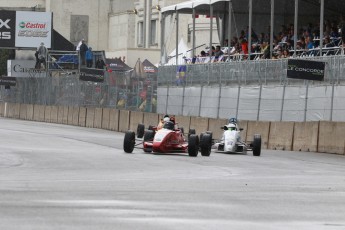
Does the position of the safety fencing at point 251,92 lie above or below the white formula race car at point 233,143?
above

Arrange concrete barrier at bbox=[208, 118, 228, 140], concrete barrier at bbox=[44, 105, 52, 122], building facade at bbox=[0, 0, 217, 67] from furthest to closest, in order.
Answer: building facade at bbox=[0, 0, 217, 67], concrete barrier at bbox=[44, 105, 52, 122], concrete barrier at bbox=[208, 118, 228, 140]

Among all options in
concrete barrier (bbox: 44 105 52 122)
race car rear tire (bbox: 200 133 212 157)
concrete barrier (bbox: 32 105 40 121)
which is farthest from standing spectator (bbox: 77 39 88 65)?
race car rear tire (bbox: 200 133 212 157)

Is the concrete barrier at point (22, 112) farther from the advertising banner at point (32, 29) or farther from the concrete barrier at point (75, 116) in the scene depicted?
the concrete barrier at point (75, 116)

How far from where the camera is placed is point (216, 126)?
1516 inches

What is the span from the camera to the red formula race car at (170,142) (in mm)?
27031

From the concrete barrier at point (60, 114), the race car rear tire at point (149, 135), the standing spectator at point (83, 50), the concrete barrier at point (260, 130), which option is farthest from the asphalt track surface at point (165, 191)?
the standing spectator at point (83, 50)

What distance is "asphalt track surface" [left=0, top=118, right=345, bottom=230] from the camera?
12141mm

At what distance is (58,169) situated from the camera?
21.3 metres

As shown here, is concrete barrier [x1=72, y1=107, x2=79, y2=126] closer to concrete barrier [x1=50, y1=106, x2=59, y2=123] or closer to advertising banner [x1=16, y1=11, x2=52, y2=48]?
concrete barrier [x1=50, y1=106, x2=59, y2=123]

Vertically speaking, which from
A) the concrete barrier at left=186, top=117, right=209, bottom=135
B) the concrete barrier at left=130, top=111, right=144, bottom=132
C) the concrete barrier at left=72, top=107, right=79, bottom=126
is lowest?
the concrete barrier at left=72, top=107, right=79, bottom=126

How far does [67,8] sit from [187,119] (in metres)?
48.5

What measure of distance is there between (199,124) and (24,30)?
1300 inches

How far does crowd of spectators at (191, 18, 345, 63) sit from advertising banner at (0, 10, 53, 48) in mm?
24474

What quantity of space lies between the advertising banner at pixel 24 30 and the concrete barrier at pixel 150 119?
25456mm
